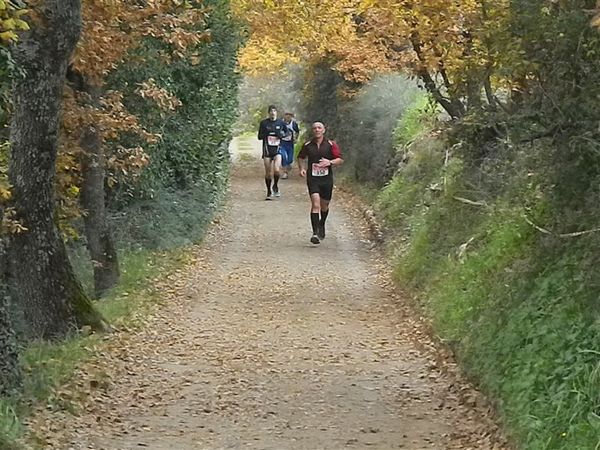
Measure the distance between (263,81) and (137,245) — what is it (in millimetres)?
34708

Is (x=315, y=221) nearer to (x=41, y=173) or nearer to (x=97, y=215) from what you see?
(x=97, y=215)

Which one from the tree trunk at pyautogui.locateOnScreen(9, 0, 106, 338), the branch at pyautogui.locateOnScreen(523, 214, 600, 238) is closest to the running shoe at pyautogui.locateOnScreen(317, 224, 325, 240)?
the tree trunk at pyautogui.locateOnScreen(9, 0, 106, 338)

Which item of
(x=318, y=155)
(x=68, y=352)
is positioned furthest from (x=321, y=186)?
(x=68, y=352)

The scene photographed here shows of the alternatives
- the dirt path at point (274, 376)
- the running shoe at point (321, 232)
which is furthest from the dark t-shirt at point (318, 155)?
the dirt path at point (274, 376)

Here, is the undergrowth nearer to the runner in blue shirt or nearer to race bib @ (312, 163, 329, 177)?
race bib @ (312, 163, 329, 177)

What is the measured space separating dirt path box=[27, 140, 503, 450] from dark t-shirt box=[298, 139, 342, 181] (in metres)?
2.02

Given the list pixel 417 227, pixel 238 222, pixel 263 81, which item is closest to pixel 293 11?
pixel 238 222

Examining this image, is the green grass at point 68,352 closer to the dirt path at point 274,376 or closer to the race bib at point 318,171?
the dirt path at point 274,376

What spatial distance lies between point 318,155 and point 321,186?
0.62 meters

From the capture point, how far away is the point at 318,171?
18.4 m

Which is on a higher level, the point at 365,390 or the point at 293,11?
the point at 293,11

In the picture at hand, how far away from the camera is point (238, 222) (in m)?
23.7

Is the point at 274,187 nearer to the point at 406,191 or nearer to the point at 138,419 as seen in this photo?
the point at 406,191

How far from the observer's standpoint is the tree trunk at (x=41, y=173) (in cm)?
1006
